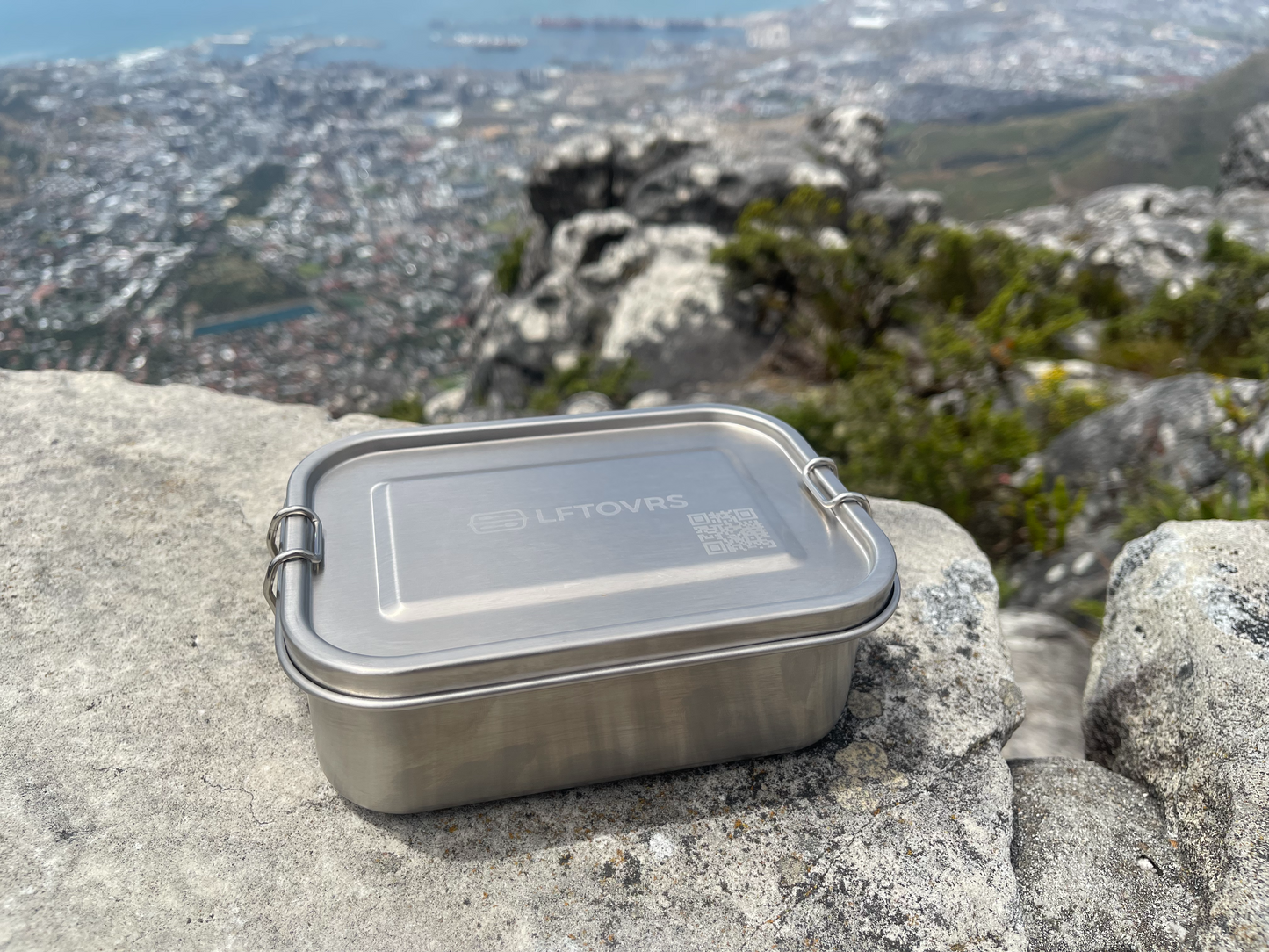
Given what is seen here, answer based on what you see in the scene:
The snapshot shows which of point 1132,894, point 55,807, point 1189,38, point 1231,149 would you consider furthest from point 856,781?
point 1189,38

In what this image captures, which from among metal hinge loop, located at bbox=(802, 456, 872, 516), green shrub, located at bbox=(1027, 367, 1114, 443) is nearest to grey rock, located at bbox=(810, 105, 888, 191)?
green shrub, located at bbox=(1027, 367, 1114, 443)

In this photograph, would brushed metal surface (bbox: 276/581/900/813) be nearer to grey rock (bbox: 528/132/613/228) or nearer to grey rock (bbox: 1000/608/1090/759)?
grey rock (bbox: 1000/608/1090/759)

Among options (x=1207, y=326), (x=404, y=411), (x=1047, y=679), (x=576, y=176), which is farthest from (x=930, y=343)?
(x=576, y=176)

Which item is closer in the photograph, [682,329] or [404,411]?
[682,329]

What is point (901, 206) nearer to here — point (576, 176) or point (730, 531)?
point (576, 176)

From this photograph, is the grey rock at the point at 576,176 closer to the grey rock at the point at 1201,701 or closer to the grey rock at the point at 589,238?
the grey rock at the point at 589,238

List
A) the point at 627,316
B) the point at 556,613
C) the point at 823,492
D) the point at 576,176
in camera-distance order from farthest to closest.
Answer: the point at 576,176 < the point at 627,316 < the point at 823,492 < the point at 556,613
